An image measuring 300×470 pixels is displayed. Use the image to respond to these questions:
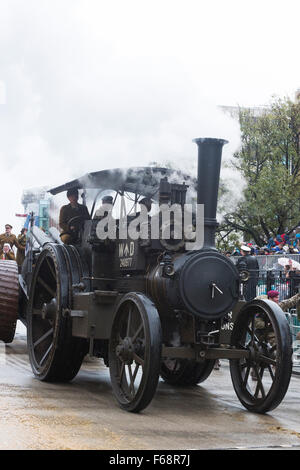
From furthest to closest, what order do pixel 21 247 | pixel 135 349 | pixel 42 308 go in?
pixel 21 247 → pixel 42 308 → pixel 135 349

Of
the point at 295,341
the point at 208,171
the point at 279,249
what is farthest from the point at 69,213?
the point at 279,249

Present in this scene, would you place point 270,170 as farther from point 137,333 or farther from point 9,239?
point 137,333

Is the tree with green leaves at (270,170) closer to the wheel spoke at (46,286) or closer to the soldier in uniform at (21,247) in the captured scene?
the soldier in uniform at (21,247)

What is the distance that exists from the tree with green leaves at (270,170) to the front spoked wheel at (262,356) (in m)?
20.9

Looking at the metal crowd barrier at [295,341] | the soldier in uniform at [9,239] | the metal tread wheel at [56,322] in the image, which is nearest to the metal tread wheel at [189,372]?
the metal tread wheel at [56,322]

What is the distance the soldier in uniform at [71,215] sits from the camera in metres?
8.45

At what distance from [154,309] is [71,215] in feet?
8.22

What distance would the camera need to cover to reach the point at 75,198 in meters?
8.54

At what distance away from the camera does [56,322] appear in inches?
304

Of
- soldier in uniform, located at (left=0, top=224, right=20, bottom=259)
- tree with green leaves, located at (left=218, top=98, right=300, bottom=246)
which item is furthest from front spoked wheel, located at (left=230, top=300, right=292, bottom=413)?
tree with green leaves, located at (left=218, top=98, right=300, bottom=246)

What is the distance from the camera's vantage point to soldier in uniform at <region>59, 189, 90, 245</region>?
8453 millimetres

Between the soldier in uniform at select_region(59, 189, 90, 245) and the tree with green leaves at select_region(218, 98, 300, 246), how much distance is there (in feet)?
64.4
